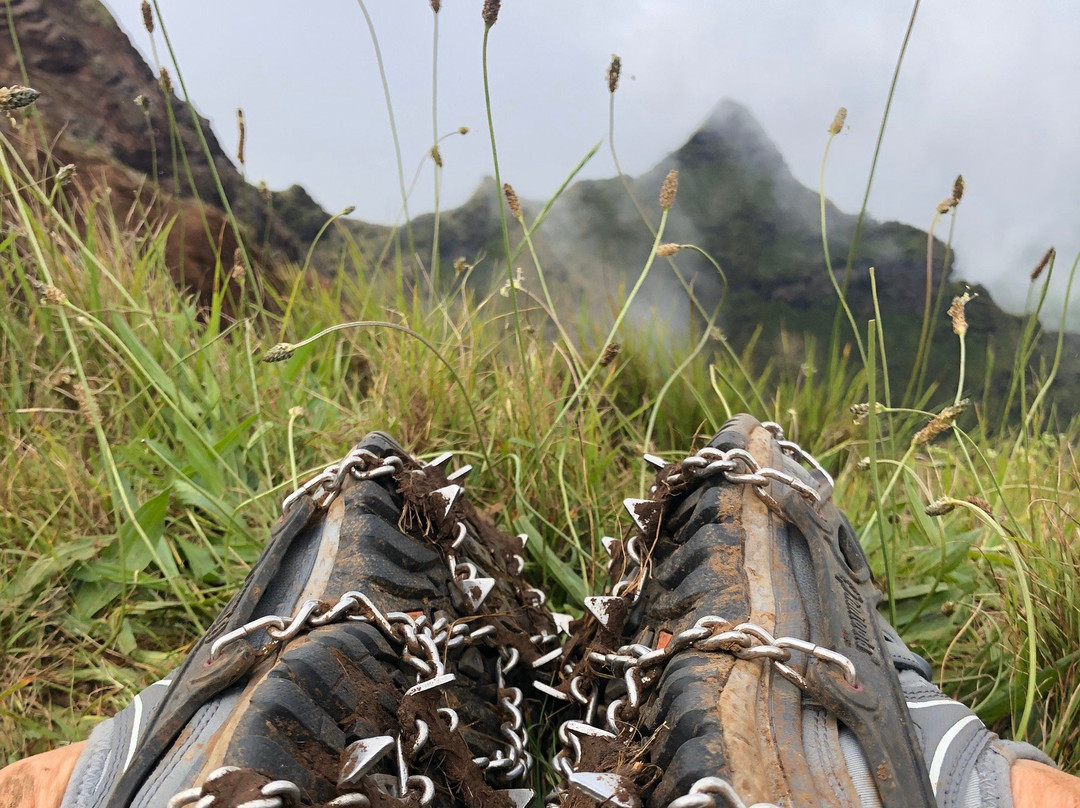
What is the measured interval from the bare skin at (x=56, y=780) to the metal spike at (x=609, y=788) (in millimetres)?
344

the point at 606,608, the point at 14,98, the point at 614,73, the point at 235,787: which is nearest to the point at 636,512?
the point at 606,608

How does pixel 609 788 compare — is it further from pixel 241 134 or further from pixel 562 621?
pixel 241 134

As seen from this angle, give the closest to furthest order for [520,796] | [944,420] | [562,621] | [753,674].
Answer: [753,674], [520,796], [944,420], [562,621]

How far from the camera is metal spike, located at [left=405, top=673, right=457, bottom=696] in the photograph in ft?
2.70

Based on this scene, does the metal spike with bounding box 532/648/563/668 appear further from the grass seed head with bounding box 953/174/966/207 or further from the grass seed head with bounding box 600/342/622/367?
the grass seed head with bounding box 953/174/966/207

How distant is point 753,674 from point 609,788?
176mm

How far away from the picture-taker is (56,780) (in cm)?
80

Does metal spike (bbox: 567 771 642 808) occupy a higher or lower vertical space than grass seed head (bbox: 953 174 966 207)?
lower

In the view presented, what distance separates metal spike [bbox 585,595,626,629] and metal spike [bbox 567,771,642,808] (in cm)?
29

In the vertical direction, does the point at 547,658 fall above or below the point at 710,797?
below

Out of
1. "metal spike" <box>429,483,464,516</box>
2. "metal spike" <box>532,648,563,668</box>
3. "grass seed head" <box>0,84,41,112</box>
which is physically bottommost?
"metal spike" <box>532,648,563,668</box>

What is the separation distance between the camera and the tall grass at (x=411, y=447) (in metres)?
1.19

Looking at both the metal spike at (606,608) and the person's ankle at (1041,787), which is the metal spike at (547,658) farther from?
the person's ankle at (1041,787)

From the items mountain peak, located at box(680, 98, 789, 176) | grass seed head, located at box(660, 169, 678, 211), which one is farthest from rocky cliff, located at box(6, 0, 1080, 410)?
grass seed head, located at box(660, 169, 678, 211)
